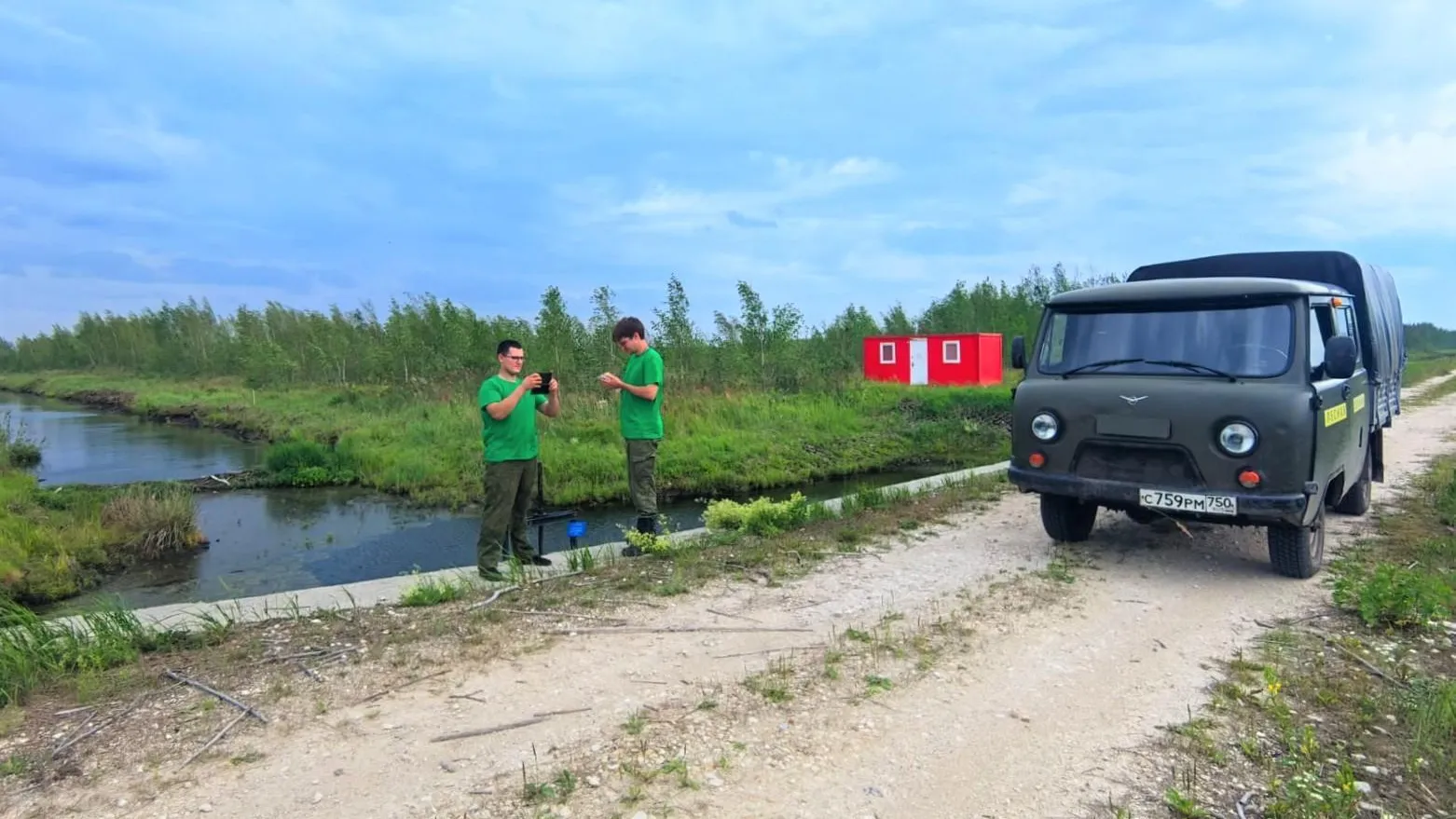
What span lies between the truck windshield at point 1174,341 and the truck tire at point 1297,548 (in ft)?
3.85

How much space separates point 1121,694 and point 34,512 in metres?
13.8

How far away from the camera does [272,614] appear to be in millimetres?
5723

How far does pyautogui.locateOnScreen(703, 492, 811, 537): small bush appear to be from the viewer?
8.03 metres

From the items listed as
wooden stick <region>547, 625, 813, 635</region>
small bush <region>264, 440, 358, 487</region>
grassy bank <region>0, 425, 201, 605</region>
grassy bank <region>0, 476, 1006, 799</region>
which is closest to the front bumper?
grassy bank <region>0, 476, 1006, 799</region>

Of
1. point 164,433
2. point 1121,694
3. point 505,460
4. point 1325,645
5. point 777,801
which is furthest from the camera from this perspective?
point 164,433

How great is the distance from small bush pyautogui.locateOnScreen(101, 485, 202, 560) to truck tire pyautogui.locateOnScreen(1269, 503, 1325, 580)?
12354 millimetres

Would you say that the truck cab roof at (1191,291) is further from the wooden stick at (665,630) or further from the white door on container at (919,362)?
the white door on container at (919,362)

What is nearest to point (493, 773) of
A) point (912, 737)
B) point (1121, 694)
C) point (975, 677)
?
point (912, 737)

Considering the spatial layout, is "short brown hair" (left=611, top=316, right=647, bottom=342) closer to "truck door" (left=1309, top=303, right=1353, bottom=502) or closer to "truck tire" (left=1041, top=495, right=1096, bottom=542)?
"truck tire" (left=1041, top=495, right=1096, bottom=542)

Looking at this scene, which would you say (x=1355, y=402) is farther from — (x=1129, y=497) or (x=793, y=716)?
(x=793, y=716)

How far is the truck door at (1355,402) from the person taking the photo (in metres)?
6.55

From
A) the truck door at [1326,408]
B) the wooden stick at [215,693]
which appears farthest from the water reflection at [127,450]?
the truck door at [1326,408]

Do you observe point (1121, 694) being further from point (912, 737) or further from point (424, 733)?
point (424, 733)

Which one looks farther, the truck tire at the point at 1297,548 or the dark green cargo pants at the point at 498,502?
the dark green cargo pants at the point at 498,502
